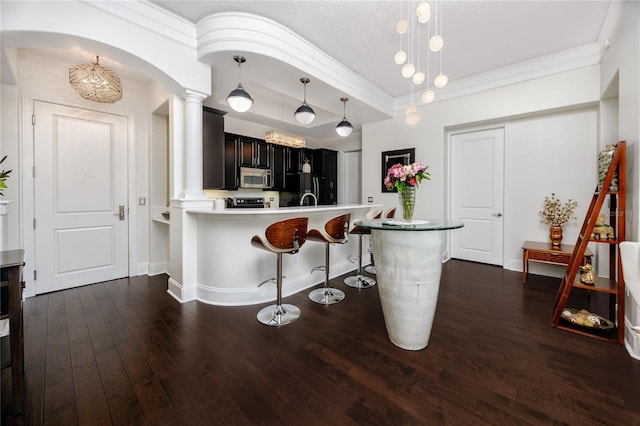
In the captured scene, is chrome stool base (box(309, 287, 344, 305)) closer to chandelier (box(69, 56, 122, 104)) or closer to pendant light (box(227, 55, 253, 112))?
pendant light (box(227, 55, 253, 112))

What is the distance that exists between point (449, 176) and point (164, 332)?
4.64m

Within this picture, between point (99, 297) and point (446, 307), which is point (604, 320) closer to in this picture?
point (446, 307)

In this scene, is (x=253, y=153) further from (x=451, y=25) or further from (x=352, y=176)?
(x=451, y=25)

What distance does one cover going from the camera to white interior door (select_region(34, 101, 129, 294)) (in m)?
3.22

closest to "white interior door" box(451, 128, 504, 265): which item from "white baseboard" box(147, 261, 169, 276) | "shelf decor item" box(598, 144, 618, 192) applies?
"shelf decor item" box(598, 144, 618, 192)

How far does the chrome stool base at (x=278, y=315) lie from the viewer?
2449 mm

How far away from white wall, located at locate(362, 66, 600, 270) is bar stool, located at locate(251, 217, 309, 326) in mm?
2938

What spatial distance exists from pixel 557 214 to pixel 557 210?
0.06 m

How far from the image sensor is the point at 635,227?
200 centimetres

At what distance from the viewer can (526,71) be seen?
12.1ft

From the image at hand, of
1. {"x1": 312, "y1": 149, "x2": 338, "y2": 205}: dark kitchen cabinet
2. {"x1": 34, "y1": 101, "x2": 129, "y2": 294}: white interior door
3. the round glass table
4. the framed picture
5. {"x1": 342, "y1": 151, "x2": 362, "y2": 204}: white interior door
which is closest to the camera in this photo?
the round glass table

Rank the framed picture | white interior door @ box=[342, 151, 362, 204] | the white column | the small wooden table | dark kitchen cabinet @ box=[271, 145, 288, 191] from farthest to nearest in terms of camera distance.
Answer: white interior door @ box=[342, 151, 362, 204] < dark kitchen cabinet @ box=[271, 145, 288, 191] < the framed picture < the small wooden table < the white column

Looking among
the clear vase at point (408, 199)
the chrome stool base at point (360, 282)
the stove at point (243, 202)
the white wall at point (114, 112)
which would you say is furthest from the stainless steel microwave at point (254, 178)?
the clear vase at point (408, 199)

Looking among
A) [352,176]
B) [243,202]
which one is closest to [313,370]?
[243,202]
